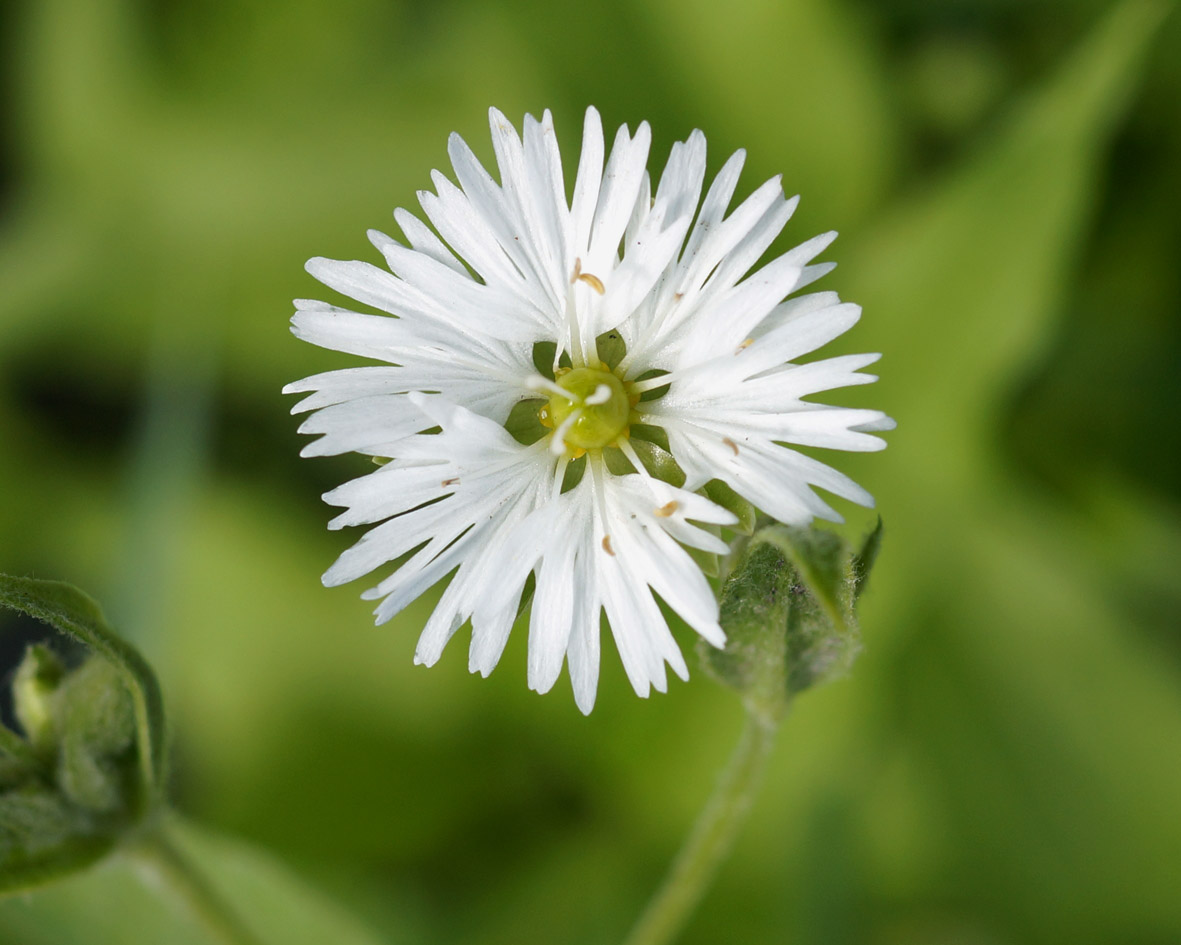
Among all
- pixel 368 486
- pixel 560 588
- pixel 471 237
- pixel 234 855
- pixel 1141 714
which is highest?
pixel 471 237

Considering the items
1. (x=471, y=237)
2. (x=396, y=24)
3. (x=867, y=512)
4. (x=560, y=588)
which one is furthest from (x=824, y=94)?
(x=560, y=588)

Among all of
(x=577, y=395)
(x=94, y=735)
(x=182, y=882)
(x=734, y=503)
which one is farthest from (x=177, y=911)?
(x=734, y=503)

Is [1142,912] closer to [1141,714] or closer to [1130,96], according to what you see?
[1141,714]

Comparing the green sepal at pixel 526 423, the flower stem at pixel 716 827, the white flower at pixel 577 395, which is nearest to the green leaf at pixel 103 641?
the white flower at pixel 577 395

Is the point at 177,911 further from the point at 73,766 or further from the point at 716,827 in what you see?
the point at 716,827

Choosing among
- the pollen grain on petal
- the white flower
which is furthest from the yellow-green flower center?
the pollen grain on petal
